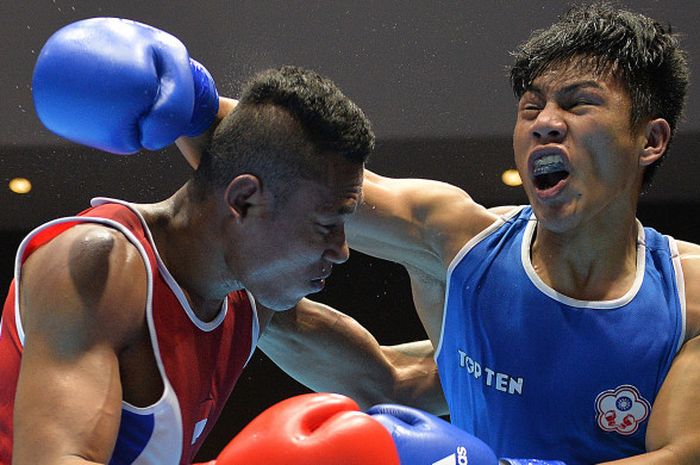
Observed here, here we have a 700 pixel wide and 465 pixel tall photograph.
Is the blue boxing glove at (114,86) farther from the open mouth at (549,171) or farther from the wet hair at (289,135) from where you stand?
the open mouth at (549,171)

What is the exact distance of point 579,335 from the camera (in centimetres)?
188

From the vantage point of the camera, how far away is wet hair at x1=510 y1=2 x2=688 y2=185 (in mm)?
1880

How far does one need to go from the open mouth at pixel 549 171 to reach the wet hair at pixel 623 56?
0.16 meters

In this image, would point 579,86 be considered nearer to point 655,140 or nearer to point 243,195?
point 655,140

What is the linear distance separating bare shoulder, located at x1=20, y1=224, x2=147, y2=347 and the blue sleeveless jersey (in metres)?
0.68

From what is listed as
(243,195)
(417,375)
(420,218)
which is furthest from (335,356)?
(243,195)

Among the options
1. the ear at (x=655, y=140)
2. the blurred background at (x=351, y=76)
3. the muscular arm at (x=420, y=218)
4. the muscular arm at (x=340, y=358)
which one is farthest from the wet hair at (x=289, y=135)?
the blurred background at (x=351, y=76)

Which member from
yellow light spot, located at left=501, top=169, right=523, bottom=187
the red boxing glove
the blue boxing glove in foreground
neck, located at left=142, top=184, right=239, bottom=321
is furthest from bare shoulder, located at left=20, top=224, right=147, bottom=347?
yellow light spot, located at left=501, top=169, right=523, bottom=187

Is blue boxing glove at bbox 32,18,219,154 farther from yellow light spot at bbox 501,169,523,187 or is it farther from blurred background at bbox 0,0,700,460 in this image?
yellow light spot at bbox 501,169,523,187

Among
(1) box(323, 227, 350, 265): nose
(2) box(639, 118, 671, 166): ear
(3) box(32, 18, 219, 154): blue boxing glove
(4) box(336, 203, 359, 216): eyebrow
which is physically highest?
(3) box(32, 18, 219, 154): blue boxing glove

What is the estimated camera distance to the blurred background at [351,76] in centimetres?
302

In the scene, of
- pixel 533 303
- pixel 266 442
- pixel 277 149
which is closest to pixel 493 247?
pixel 533 303

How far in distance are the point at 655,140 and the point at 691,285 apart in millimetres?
274

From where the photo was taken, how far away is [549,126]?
182 cm
